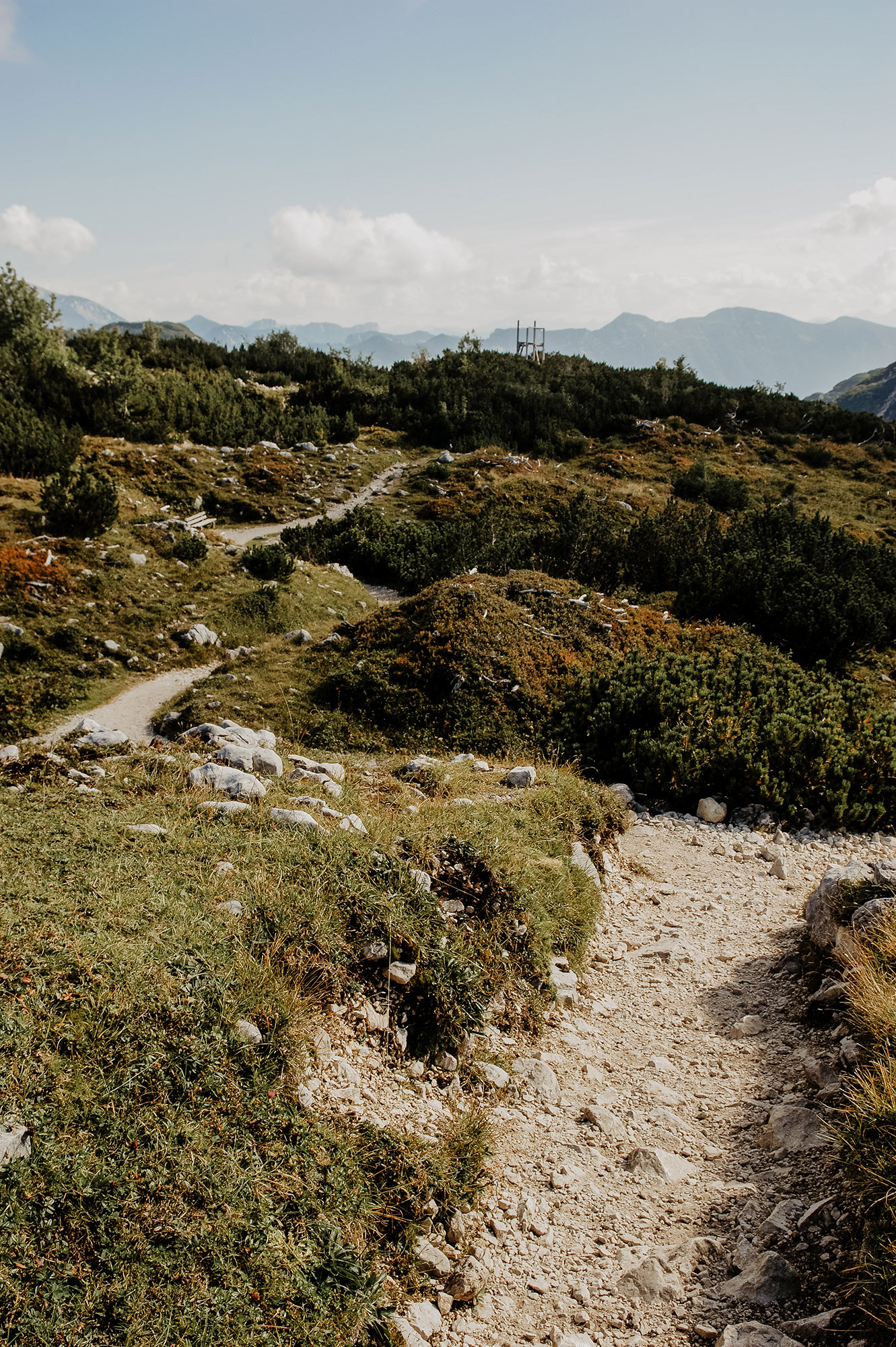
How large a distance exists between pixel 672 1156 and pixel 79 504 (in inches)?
641

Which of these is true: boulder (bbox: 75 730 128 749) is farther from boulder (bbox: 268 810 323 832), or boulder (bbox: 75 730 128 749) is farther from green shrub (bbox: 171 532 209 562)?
green shrub (bbox: 171 532 209 562)

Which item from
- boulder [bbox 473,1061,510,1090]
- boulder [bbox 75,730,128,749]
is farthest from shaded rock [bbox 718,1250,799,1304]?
boulder [bbox 75,730,128,749]

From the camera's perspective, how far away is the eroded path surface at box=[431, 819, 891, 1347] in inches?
130

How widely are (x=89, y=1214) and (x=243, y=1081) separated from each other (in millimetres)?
873

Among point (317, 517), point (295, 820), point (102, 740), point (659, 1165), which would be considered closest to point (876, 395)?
point (317, 517)

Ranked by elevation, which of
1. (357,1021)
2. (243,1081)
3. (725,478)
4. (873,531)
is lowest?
(357,1021)

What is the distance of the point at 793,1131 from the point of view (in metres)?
4.19

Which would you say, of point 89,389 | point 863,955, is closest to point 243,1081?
point 863,955

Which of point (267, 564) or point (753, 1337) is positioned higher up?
point (267, 564)

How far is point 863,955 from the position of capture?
503 cm

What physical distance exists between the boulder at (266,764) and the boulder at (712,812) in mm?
5089

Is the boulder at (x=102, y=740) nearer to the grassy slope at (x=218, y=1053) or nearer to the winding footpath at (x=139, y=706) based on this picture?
the winding footpath at (x=139, y=706)

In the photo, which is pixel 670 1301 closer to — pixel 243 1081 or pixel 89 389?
pixel 243 1081

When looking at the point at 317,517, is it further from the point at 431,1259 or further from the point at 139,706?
the point at 431,1259
